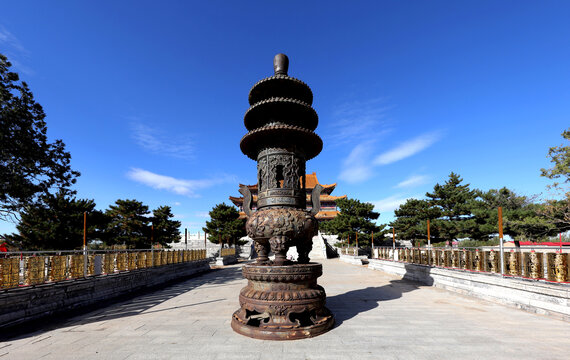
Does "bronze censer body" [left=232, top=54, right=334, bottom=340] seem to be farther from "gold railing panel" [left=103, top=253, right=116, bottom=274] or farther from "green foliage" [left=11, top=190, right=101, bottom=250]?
"green foliage" [left=11, top=190, right=101, bottom=250]

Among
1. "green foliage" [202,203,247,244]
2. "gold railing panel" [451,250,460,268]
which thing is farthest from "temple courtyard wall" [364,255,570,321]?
"green foliage" [202,203,247,244]

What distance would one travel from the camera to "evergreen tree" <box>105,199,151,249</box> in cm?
1762

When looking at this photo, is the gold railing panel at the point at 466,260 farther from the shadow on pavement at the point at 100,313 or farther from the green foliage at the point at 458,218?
the green foliage at the point at 458,218

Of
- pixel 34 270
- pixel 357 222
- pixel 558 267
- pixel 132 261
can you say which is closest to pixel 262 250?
pixel 34 270

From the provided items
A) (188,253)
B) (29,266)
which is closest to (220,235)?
(188,253)

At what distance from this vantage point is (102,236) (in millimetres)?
15773

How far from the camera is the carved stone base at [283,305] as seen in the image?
3992 mm

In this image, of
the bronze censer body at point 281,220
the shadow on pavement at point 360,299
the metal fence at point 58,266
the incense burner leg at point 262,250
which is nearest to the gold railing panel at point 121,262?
the metal fence at point 58,266

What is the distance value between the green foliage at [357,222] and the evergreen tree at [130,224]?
55.0 ft

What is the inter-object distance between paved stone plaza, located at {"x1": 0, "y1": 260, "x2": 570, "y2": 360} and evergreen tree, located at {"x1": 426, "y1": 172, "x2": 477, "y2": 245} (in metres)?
16.7

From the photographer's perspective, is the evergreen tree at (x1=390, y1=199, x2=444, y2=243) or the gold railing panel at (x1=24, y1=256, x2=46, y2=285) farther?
the evergreen tree at (x1=390, y1=199, x2=444, y2=243)

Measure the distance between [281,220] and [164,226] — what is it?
59.3 feet

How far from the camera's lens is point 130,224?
17875 millimetres

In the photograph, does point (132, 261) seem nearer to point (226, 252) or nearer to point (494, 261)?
point (226, 252)
